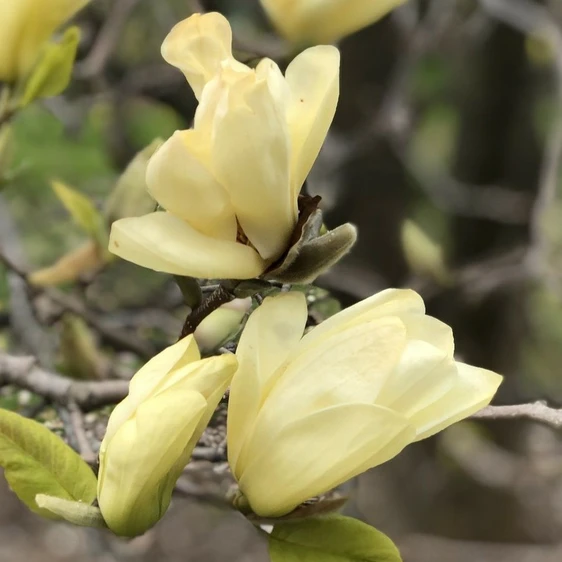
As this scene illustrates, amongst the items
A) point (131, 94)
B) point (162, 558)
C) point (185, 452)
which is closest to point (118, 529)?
point (185, 452)

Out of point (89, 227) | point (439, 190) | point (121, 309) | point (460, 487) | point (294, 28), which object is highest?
point (294, 28)

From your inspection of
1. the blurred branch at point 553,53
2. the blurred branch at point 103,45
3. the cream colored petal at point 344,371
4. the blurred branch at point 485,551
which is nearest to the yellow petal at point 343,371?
the cream colored petal at point 344,371

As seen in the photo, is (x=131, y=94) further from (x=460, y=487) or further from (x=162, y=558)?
(x=460, y=487)

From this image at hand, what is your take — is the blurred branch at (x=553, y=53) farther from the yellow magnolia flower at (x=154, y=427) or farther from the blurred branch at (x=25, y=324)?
the yellow magnolia flower at (x=154, y=427)

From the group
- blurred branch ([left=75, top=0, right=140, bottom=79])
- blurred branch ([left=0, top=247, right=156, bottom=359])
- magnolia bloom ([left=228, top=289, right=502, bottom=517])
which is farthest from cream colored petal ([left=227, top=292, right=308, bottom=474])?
blurred branch ([left=75, top=0, right=140, bottom=79])

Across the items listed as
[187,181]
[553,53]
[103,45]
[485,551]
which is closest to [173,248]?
[187,181]

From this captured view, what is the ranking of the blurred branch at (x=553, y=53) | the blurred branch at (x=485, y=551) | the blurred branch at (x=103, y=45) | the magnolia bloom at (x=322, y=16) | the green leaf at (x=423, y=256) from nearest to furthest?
1. the magnolia bloom at (x=322, y=16)
2. the green leaf at (x=423, y=256)
3. the blurred branch at (x=103, y=45)
4. the blurred branch at (x=553, y=53)
5. the blurred branch at (x=485, y=551)
